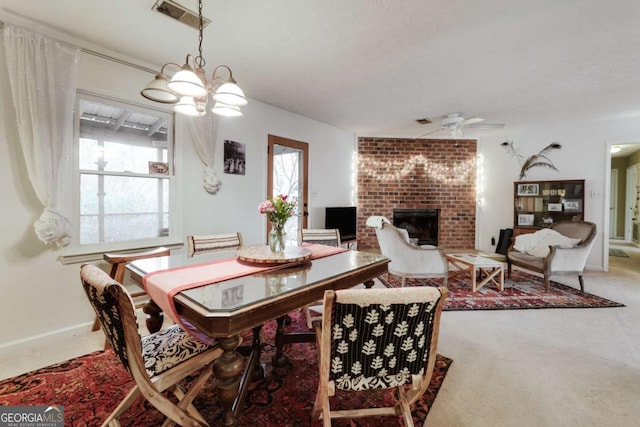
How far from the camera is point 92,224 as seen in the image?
2496mm

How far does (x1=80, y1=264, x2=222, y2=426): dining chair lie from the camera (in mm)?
1002

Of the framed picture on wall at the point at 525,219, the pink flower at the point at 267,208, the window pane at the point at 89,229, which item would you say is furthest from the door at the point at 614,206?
the window pane at the point at 89,229

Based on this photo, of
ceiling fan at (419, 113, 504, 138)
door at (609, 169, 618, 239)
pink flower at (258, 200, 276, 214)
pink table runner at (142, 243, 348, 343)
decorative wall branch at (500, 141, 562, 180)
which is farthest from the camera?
door at (609, 169, 618, 239)

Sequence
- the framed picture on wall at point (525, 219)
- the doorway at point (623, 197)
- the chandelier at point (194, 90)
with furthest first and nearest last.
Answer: the doorway at point (623, 197) < the framed picture on wall at point (525, 219) < the chandelier at point (194, 90)

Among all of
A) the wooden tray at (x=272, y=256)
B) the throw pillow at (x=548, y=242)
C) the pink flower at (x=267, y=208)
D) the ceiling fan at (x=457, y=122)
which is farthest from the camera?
the ceiling fan at (x=457, y=122)

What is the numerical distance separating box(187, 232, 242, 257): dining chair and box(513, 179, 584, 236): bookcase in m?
4.77

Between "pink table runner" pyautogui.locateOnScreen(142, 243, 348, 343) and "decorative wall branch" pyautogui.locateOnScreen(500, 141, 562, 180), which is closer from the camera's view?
"pink table runner" pyautogui.locateOnScreen(142, 243, 348, 343)

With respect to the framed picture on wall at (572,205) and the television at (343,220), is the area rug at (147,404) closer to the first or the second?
the television at (343,220)

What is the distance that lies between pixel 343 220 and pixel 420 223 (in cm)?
180

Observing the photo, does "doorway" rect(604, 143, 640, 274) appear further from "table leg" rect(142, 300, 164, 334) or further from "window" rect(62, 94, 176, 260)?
"window" rect(62, 94, 176, 260)

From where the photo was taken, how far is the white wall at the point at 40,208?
2.07 m

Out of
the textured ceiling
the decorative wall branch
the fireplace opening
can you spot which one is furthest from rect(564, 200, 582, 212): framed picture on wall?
the fireplace opening

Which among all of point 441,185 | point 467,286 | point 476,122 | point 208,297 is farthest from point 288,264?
point 441,185

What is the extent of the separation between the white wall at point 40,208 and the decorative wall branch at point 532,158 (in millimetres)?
4320
